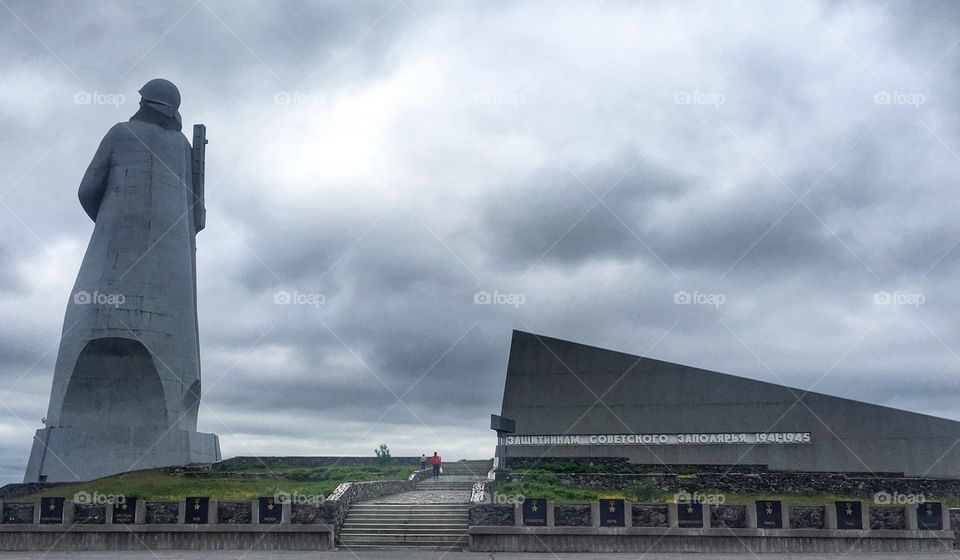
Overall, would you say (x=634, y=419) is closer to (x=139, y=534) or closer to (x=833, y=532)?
(x=833, y=532)

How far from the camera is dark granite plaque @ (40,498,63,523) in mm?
21688

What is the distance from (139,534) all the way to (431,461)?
668 inches

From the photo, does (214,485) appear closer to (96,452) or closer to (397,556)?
(397,556)

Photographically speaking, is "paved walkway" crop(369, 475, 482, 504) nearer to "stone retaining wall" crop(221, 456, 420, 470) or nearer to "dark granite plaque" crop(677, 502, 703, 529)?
"dark granite plaque" crop(677, 502, 703, 529)

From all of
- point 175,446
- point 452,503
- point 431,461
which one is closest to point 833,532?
point 452,503

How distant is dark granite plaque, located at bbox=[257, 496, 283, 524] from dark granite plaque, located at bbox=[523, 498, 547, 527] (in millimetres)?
6132

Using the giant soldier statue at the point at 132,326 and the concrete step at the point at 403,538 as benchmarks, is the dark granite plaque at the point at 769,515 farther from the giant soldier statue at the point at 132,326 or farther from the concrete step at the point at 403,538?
the giant soldier statue at the point at 132,326

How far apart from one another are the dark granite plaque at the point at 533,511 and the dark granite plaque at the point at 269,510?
6132 mm

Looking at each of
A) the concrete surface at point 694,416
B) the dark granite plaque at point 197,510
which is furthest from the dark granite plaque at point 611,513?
the concrete surface at point 694,416

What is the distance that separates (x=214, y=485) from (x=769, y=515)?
1630 centimetres

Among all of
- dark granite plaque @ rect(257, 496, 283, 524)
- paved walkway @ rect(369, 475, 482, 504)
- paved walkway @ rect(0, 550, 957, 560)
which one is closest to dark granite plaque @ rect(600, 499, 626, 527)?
paved walkway @ rect(0, 550, 957, 560)

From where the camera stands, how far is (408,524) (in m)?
21.8

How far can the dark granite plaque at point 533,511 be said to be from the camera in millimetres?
20750

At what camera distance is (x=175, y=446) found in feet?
116
